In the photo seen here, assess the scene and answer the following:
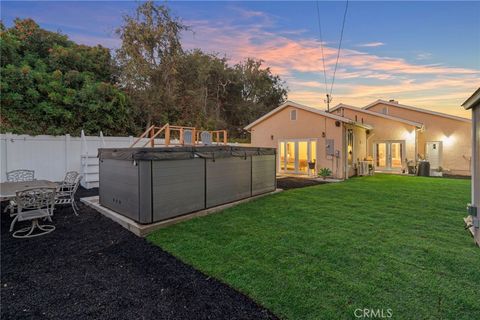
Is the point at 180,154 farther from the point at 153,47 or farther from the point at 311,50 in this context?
the point at 153,47

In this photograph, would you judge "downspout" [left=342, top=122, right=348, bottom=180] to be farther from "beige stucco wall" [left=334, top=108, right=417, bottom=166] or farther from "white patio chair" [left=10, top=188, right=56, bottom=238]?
"white patio chair" [left=10, top=188, right=56, bottom=238]

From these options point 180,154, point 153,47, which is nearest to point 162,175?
point 180,154

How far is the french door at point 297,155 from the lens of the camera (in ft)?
46.0

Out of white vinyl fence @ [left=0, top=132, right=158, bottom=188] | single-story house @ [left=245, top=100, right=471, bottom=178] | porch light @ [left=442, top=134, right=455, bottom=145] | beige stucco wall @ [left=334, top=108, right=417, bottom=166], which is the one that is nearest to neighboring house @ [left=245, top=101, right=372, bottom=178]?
single-story house @ [left=245, top=100, right=471, bottom=178]

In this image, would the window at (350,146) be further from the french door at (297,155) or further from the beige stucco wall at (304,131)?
the french door at (297,155)

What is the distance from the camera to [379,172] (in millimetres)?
16656

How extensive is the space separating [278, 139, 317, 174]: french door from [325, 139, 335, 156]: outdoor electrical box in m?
0.67

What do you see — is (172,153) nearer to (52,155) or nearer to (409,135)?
(52,155)

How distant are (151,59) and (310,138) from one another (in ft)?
36.5

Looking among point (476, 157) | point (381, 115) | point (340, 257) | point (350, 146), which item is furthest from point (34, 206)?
point (381, 115)

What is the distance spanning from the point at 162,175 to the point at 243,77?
2543 centimetres

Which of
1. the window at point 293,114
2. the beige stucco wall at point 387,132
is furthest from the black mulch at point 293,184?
the beige stucco wall at point 387,132

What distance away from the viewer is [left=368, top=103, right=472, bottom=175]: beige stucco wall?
15.4m

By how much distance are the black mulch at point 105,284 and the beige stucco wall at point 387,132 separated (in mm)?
16455
